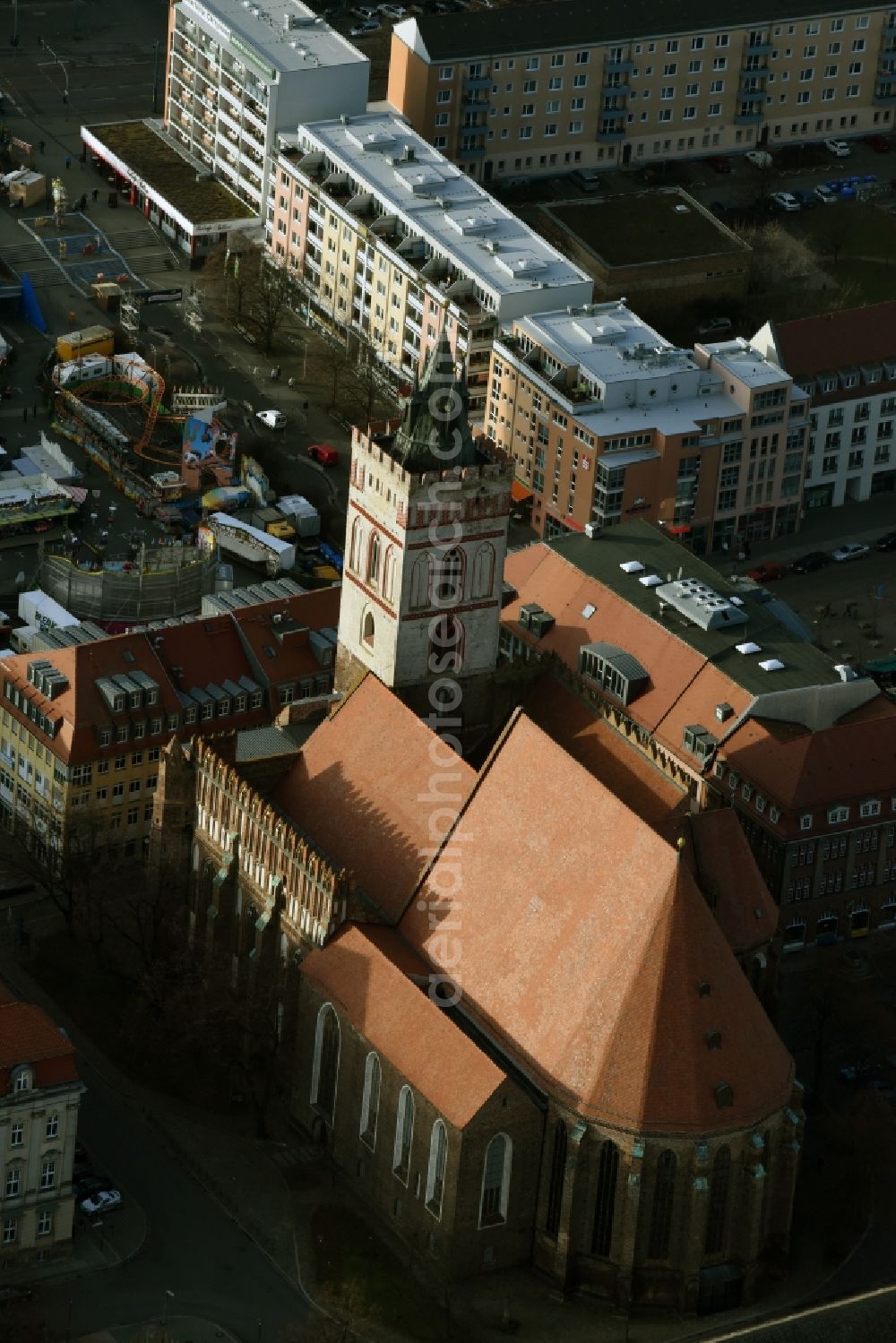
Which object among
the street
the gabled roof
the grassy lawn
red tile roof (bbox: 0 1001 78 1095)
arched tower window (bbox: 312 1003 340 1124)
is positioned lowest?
the street

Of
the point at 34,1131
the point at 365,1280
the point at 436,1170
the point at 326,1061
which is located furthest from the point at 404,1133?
the point at 34,1131

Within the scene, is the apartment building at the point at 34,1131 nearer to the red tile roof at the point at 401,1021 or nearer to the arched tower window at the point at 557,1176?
the red tile roof at the point at 401,1021

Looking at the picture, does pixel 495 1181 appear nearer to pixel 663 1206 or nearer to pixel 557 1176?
pixel 557 1176

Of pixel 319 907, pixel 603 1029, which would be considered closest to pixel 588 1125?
pixel 603 1029

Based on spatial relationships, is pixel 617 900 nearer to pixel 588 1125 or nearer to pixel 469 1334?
pixel 588 1125

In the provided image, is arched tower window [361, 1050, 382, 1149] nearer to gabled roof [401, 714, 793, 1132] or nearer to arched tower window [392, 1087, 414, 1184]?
arched tower window [392, 1087, 414, 1184]

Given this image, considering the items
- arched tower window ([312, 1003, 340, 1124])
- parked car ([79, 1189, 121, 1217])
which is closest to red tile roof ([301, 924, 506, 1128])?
arched tower window ([312, 1003, 340, 1124])

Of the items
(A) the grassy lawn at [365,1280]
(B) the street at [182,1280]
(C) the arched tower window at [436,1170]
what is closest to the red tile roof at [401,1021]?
(C) the arched tower window at [436,1170]
